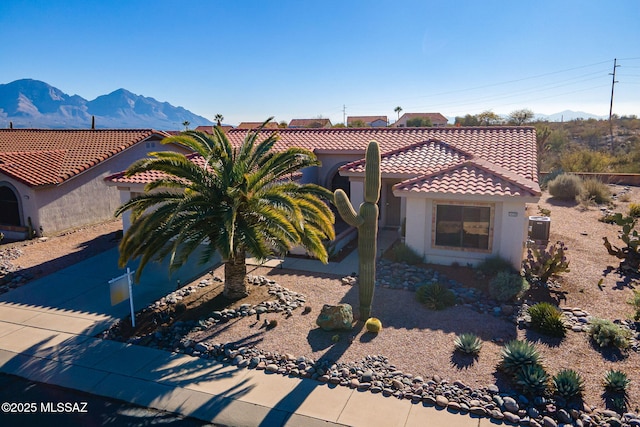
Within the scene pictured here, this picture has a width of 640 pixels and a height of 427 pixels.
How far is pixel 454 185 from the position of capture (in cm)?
1475

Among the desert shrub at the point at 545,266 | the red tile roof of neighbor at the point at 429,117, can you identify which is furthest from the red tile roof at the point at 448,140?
the red tile roof of neighbor at the point at 429,117

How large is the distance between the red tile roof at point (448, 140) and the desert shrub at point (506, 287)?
5091 mm

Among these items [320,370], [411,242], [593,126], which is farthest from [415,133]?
[593,126]

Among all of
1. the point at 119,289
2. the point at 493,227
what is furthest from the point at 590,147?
the point at 119,289

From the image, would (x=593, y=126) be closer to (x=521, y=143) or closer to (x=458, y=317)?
(x=521, y=143)

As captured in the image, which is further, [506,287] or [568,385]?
[506,287]

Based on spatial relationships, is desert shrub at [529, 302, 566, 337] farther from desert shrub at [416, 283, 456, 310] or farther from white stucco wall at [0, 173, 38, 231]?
white stucco wall at [0, 173, 38, 231]

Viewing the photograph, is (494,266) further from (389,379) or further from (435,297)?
(389,379)

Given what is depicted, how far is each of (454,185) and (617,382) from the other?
25.7 feet

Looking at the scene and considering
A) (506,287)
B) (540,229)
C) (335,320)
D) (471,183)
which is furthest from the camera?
(540,229)

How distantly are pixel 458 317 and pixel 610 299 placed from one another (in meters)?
4.49

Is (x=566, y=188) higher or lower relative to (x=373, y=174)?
lower

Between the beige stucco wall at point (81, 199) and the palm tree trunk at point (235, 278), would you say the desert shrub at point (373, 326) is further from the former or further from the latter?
the beige stucco wall at point (81, 199)

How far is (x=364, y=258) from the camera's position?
10852 millimetres
